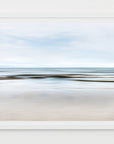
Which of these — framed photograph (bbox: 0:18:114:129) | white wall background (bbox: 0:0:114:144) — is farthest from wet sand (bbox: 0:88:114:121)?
white wall background (bbox: 0:0:114:144)

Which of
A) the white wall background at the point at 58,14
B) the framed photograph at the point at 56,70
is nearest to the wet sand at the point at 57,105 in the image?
the framed photograph at the point at 56,70

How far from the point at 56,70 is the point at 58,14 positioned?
438 mm

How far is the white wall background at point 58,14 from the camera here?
1564 mm

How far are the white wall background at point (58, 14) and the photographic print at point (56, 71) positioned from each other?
85 mm

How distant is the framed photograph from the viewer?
157 centimetres

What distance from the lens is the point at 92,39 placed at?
1586mm

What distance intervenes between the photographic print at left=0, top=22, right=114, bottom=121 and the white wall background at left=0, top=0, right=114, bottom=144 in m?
0.09

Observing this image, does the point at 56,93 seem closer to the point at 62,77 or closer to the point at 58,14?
the point at 62,77

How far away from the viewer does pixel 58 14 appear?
1567 millimetres

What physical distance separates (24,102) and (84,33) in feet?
2.37
